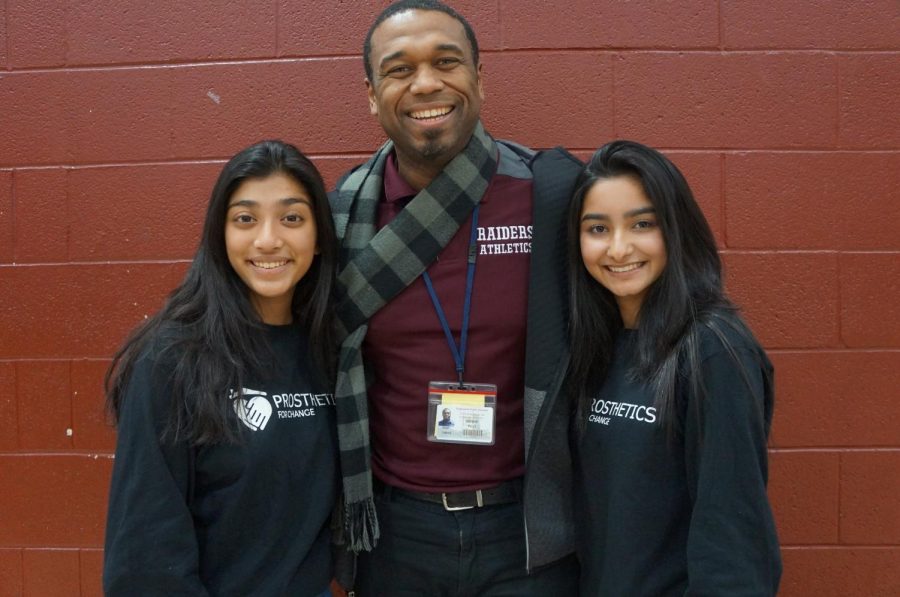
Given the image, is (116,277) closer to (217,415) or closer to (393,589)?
(217,415)

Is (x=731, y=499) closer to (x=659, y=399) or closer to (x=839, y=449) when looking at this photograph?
(x=659, y=399)

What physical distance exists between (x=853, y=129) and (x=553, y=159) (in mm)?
1059

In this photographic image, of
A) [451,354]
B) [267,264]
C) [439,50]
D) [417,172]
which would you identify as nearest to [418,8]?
[439,50]

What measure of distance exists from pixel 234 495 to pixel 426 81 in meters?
1.07

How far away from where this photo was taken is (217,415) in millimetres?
1622

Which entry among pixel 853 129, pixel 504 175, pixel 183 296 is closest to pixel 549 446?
pixel 504 175

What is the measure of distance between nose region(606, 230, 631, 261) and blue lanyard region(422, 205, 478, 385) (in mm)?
375

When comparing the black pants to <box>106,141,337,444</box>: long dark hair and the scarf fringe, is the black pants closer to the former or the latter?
the scarf fringe

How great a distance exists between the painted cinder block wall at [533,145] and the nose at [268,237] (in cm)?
74

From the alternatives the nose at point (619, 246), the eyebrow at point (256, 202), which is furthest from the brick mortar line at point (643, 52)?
the nose at point (619, 246)

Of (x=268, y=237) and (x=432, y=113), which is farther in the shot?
(x=432, y=113)

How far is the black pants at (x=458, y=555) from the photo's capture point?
73.0 inches

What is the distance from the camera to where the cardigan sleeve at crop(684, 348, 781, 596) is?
1451 mm

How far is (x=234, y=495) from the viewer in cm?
165
